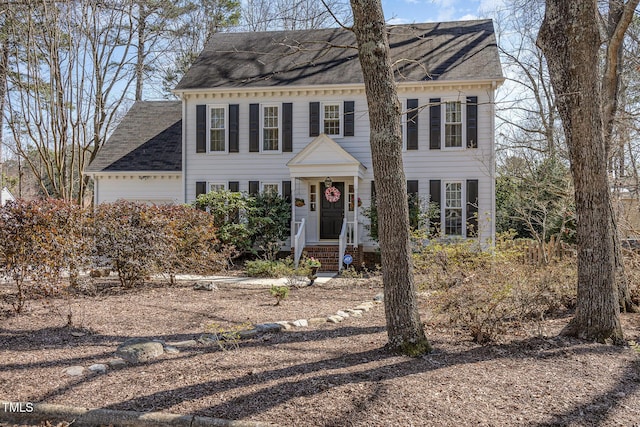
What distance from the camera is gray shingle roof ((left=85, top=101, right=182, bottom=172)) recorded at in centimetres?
1711

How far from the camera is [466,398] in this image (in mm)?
3477

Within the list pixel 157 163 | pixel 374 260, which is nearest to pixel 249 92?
pixel 157 163

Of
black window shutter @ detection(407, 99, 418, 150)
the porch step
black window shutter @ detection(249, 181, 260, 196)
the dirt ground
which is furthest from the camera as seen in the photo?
black window shutter @ detection(249, 181, 260, 196)

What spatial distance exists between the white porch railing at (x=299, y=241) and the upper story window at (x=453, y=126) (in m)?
5.12

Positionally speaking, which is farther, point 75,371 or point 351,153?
point 351,153

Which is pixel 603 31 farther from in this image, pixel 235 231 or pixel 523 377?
pixel 235 231

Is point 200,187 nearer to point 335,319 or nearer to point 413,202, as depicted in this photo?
point 413,202

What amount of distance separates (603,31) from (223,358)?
10670mm

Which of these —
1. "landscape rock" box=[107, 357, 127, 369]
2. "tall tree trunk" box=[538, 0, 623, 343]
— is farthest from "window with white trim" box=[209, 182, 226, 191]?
"tall tree trunk" box=[538, 0, 623, 343]

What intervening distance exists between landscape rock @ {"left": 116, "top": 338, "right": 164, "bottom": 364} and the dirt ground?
0.36 feet

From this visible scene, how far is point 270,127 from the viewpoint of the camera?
51.7 feet

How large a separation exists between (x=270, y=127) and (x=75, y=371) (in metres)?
12.4

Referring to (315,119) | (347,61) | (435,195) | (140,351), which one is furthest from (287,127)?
(140,351)

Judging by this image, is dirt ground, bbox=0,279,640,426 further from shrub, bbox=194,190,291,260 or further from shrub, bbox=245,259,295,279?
shrub, bbox=194,190,291,260
